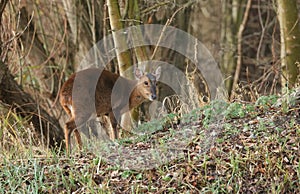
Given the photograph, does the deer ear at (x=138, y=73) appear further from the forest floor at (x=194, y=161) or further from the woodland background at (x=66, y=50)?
the forest floor at (x=194, y=161)

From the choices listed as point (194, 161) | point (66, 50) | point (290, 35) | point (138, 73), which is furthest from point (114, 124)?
point (66, 50)

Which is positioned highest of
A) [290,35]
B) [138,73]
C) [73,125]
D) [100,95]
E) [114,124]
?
[290,35]

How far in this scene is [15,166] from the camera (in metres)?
6.80

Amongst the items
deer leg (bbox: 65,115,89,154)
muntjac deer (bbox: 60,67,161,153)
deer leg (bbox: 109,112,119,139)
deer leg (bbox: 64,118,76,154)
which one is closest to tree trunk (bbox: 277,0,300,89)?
muntjac deer (bbox: 60,67,161,153)

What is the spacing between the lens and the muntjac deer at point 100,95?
27.2 ft

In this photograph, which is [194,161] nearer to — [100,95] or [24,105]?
[100,95]

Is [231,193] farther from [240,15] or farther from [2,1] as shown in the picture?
[240,15]

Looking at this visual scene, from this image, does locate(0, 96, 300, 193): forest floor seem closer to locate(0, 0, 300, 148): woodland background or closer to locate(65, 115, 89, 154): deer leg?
locate(0, 0, 300, 148): woodland background

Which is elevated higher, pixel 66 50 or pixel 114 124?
pixel 66 50

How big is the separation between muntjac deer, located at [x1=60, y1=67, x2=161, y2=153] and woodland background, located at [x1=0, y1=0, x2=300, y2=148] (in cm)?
44

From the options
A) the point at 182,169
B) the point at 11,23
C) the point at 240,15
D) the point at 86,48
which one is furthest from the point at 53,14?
the point at 182,169

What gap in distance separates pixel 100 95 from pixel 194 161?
101 inches

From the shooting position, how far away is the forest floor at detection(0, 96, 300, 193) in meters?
6.16

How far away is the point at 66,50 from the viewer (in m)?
11.3
